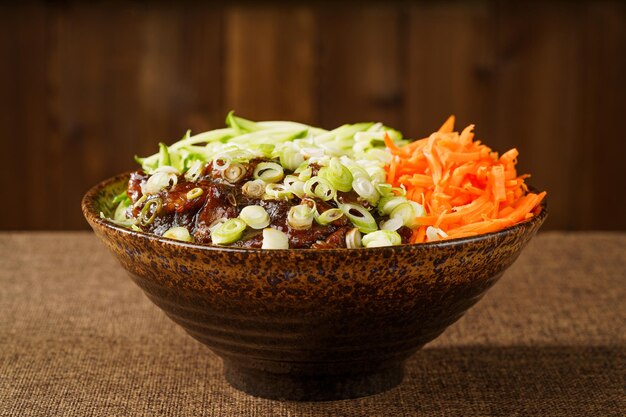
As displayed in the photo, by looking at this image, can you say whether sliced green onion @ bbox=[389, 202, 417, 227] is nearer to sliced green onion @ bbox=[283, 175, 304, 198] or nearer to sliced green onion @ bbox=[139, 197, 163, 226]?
sliced green onion @ bbox=[283, 175, 304, 198]

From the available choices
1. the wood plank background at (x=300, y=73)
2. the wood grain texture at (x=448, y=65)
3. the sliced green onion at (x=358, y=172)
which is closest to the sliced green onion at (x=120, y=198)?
the sliced green onion at (x=358, y=172)

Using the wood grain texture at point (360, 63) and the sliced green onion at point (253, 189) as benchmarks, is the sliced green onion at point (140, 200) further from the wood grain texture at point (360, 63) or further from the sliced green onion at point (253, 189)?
the wood grain texture at point (360, 63)

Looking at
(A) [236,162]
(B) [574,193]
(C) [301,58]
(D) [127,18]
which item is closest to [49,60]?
Answer: (D) [127,18]

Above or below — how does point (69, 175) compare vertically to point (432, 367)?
below

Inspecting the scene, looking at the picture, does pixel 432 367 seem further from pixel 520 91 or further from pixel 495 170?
pixel 520 91

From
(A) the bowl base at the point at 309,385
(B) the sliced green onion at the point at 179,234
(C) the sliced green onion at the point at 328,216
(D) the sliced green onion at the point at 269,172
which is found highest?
(D) the sliced green onion at the point at 269,172

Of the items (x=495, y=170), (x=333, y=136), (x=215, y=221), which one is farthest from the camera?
(x=333, y=136)

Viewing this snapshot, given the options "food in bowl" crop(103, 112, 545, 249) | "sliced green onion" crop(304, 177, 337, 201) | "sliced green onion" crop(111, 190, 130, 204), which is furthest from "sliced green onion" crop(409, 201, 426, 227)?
"sliced green onion" crop(111, 190, 130, 204)
